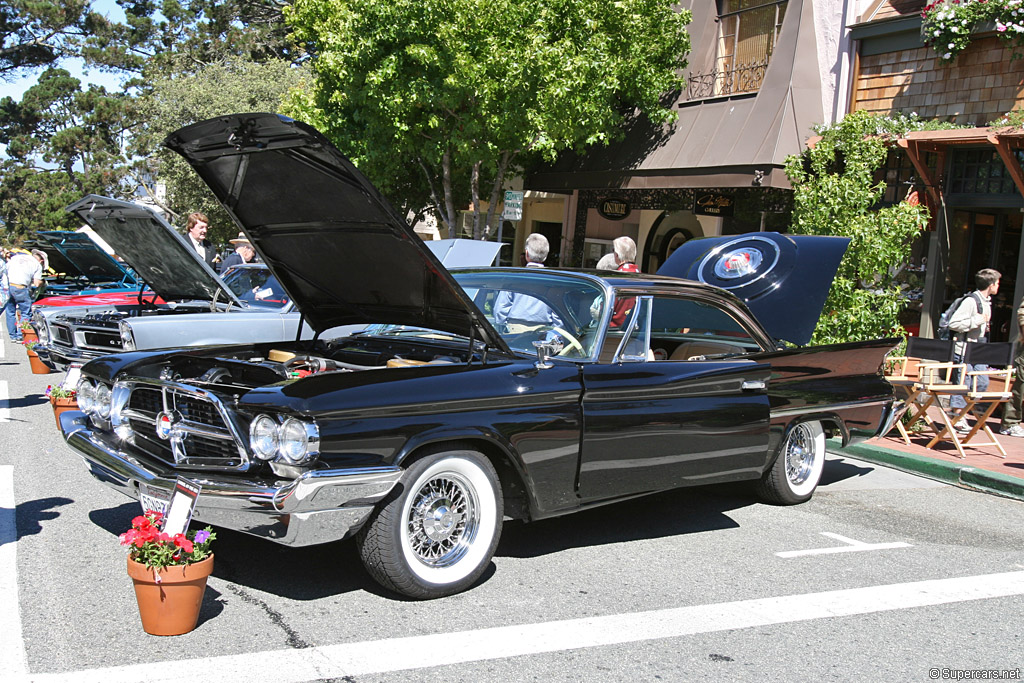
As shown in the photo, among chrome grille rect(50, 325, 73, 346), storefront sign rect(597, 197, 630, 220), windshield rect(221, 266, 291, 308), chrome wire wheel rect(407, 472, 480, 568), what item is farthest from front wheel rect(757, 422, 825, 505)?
storefront sign rect(597, 197, 630, 220)

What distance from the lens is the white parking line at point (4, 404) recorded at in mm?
8680

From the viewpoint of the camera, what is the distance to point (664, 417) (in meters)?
5.12

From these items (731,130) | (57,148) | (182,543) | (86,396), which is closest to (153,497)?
(182,543)

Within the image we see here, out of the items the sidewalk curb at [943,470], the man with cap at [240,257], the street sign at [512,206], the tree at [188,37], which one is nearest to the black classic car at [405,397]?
the sidewalk curb at [943,470]

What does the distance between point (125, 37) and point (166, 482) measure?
55138 millimetres

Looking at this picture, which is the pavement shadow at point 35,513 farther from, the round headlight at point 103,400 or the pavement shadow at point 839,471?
the pavement shadow at point 839,471

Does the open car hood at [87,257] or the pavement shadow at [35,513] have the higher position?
the open car hood at [87,257]

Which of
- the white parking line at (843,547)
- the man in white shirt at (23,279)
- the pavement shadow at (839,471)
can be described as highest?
the man in white shirt at (23,279)

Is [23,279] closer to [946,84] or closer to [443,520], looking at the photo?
[443,520]

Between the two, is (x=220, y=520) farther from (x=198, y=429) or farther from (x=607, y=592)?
(x=607, y=592)

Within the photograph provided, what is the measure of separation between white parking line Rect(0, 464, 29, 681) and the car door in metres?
2.65

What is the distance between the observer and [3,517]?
5.34m

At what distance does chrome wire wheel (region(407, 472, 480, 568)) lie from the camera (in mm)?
4266

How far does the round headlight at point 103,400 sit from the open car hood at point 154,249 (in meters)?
3.41
